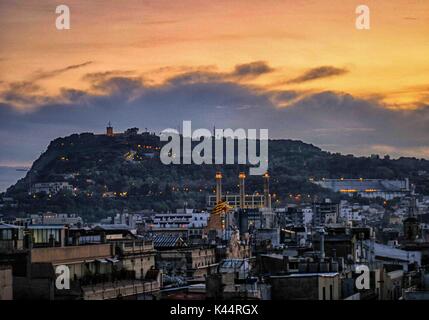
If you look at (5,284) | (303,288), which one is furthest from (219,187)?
(5,284)

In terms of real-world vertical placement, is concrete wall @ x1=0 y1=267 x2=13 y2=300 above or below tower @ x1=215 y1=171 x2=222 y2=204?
below

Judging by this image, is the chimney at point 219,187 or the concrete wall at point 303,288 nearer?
the concrete wall at point 303,288

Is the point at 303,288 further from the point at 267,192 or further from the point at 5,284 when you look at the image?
the point at 267,192

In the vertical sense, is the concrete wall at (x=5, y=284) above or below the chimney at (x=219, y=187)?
below

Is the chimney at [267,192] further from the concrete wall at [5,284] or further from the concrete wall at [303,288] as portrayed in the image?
the concrete wall at [5,284]

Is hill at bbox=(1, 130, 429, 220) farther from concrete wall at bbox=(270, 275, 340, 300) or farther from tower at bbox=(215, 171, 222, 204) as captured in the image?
concrete wall at bbox=(270, 275, 340, 300)

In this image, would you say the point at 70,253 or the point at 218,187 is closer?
the point at 70,253

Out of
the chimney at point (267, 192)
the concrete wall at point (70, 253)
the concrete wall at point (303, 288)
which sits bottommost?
the concrete wall at point (303, 288)

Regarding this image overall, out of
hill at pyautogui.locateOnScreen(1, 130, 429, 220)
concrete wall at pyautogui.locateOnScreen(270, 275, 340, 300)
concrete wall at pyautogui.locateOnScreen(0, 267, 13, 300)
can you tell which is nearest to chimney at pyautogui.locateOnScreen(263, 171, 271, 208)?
hill at pyautogui.locateOnScreen(1, 130, 429, 220)

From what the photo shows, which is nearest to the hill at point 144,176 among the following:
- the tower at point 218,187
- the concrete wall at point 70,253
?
the tower at point 218,187

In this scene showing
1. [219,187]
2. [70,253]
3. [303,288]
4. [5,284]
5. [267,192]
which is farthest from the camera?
[267,192]

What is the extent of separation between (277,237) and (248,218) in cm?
2310

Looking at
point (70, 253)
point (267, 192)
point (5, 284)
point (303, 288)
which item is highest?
point (267, 192)

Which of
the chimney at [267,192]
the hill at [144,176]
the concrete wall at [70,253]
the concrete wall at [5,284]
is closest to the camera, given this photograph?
the concrete wall at [5,284]
